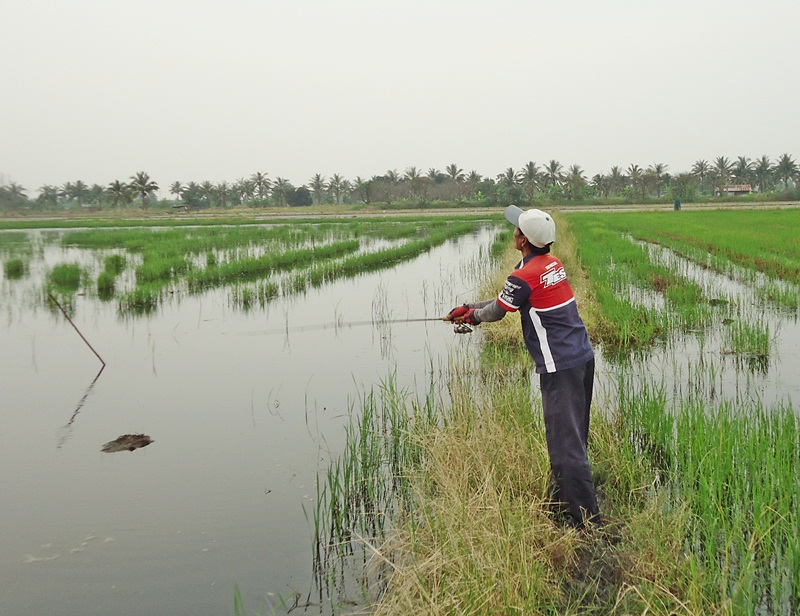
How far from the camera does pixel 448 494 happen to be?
258 centimetres

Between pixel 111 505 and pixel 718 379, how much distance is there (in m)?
3.94

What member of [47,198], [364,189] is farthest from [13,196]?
[364,189]

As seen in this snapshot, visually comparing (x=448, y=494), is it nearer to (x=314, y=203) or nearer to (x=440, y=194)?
(x=440, y=194)

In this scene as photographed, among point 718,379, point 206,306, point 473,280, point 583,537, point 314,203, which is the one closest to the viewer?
point 583,537

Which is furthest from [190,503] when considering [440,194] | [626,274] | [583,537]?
[440,194]

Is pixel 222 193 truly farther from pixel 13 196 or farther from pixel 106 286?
pixel 106 286

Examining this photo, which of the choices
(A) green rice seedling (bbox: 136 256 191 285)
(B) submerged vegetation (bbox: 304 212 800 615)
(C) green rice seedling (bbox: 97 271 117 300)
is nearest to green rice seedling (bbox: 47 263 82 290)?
(C) green rice seedling (bbox: 97 271 117 300)

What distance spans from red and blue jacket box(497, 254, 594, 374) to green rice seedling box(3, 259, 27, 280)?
1168cm

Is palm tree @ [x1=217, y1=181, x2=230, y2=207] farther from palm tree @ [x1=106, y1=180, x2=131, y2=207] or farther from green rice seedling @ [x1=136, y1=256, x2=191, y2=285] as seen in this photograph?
green rice seedling @ [x1=136, y1=256, x2=191, y2=285]

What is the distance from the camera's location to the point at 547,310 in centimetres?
242

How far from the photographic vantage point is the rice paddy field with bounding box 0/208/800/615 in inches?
86.1

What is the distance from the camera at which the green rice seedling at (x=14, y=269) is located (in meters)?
11.9

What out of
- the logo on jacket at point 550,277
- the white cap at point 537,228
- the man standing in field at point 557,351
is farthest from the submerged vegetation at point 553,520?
the white cap at point 537,228

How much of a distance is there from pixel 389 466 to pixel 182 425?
162 centimetres
